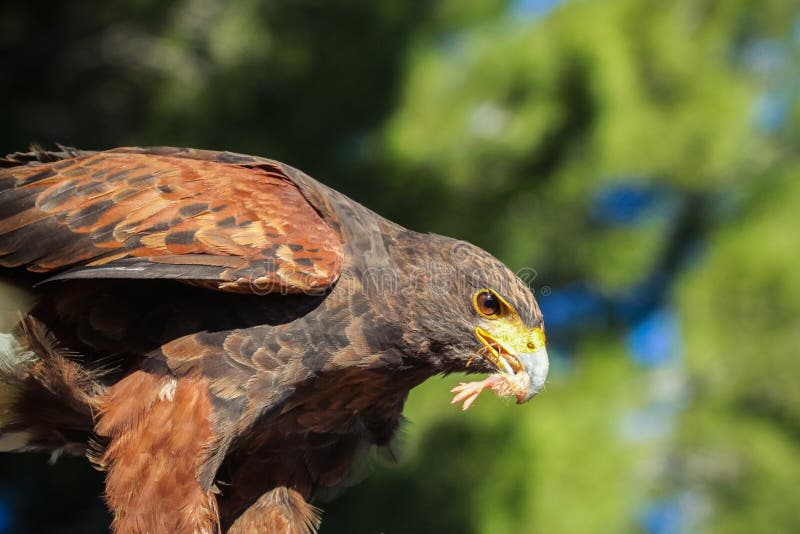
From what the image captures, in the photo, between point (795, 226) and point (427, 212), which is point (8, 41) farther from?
point (795, 226)

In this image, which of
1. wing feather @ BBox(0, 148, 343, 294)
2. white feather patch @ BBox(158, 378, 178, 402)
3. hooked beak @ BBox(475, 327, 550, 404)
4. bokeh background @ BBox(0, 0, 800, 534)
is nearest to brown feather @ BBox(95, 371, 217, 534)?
white feather patch @ BBox(158, 378, 178, 402)

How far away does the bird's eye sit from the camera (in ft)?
10.5

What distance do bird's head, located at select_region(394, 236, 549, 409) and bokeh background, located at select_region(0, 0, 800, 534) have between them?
6.85 feet

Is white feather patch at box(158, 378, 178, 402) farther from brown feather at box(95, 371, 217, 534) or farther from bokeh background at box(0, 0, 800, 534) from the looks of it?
bokeh background at box(0, 0, 800, 534)

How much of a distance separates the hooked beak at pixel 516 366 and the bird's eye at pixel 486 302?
65 millimetres

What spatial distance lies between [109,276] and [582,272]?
4028mm

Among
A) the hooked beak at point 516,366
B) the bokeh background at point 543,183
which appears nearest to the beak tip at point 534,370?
the hooked beak at point 516,366

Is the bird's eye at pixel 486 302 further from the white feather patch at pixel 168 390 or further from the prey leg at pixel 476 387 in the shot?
the white feather patch at pixel 168 390

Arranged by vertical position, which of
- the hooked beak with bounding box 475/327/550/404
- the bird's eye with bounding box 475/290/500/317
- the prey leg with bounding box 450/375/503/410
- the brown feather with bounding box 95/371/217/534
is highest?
the bird's eye with bounding box 475/290/500/317

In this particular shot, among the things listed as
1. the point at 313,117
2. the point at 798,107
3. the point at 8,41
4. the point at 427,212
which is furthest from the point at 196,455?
the point at 798,107

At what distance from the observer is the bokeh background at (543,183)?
563 cm

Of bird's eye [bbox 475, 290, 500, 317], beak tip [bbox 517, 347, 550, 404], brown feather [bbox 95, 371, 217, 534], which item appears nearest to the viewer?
brown feather [bbox 95, 371, 217, 534]

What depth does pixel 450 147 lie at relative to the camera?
222 inches

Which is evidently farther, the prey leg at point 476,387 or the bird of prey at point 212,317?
the prey leg at point 476,387
